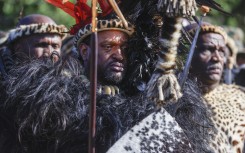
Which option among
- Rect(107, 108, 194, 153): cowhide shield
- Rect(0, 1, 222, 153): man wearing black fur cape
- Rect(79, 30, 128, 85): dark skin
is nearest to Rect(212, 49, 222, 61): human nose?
Rect(79, 30, 128, 85): dark skin

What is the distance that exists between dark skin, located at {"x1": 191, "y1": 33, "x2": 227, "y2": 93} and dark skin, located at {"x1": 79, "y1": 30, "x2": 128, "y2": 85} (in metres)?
2.06

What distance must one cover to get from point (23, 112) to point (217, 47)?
2.91 m

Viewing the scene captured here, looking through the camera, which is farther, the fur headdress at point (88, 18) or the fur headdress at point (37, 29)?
the fur headdress at point (37, 29)

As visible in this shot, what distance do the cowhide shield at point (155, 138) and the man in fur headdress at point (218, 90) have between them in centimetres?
211

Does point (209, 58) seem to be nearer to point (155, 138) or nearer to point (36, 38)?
point (36, 38)

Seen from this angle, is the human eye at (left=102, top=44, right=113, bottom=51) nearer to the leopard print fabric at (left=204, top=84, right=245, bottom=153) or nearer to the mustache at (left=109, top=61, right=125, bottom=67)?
the mustache at (left=109, top=61, right=125, bottom=67)

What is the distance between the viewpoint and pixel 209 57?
7367 mm

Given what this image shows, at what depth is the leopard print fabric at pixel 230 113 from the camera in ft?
21.7

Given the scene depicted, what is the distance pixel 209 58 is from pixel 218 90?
0.30 meters

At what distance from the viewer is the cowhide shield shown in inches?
171

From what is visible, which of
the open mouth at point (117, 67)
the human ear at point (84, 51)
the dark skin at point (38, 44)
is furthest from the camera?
the dark skin at point (38, 44)

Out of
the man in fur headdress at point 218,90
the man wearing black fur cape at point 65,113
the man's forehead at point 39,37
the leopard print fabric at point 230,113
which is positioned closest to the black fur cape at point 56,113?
the man wearing black fur cape at point 65,113

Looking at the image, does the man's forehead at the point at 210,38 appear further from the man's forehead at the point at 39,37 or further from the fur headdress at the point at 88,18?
the fur headdress at the point at 88,18

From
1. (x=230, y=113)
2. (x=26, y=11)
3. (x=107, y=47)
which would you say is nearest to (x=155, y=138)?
(x=107, y=47)
